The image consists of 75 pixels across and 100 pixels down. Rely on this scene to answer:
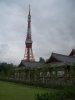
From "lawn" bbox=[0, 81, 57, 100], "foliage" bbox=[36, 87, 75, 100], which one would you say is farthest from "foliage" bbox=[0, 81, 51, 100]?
"foliage" bbox=[36, 87, 75, 100]

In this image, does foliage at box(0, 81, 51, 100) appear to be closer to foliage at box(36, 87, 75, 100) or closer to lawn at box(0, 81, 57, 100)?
lawn at box(0, 81, 57, 100)

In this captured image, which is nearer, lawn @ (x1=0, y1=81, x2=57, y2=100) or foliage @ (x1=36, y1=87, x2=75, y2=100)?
foliage @ (x1=36, y1=87, x2=75, y2=100)

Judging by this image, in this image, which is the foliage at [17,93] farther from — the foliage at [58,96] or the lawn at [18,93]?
the foliage at [58,96]

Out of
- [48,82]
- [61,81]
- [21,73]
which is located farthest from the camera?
[21,73]

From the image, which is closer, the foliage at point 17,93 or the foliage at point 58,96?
the foliage at point 58,96

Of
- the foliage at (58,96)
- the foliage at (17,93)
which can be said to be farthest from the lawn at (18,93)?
the foliage at (58,96)

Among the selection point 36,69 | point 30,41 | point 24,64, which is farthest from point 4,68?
point 36,69

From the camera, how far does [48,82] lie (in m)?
30.8

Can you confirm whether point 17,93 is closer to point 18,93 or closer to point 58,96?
point 18,93

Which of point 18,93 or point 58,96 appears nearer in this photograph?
point 58,96

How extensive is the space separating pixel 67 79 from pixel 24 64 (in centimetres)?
1887

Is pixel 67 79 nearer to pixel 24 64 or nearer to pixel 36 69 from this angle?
pixel 36 69

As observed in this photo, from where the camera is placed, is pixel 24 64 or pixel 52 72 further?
pixel 24 64

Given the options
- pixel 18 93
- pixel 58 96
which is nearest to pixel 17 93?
pixel 18 93
